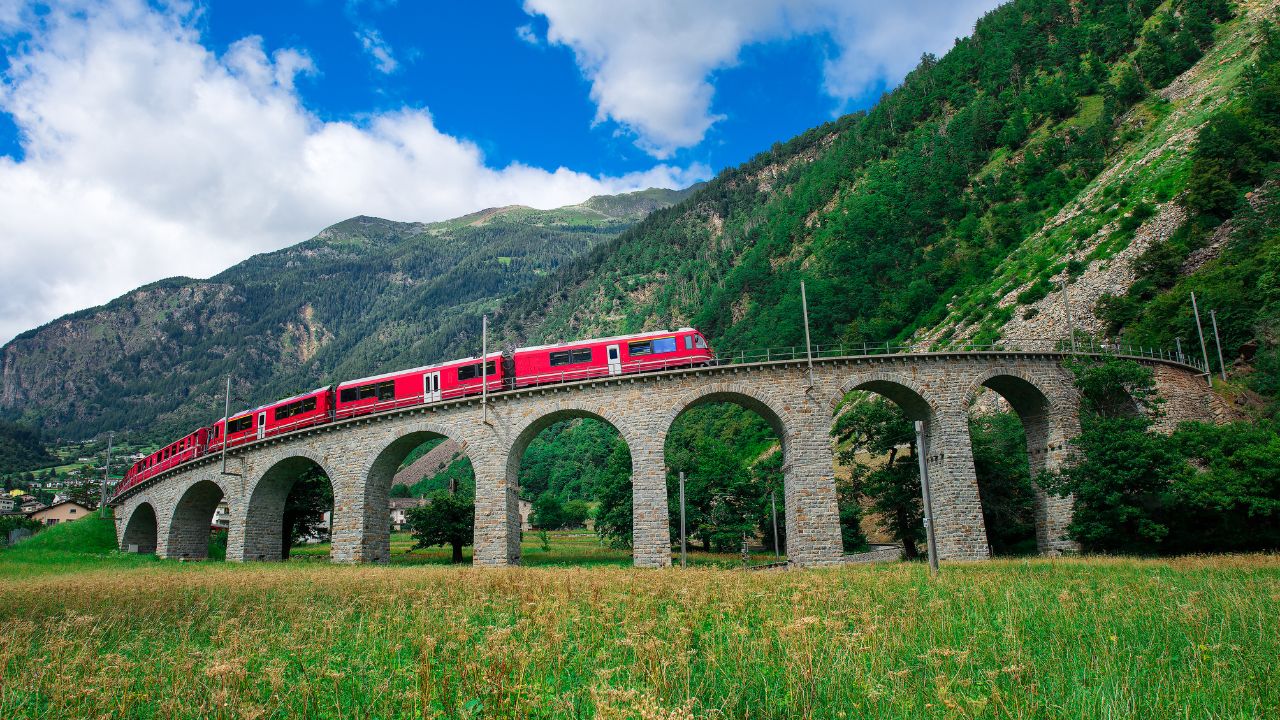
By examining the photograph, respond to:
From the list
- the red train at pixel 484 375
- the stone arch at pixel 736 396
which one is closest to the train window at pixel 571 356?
the red train at pixel 484 375

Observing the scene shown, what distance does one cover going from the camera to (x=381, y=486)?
3600 cm

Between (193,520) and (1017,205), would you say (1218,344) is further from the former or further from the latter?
(193,520)

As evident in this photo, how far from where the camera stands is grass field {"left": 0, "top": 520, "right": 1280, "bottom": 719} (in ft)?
18.2

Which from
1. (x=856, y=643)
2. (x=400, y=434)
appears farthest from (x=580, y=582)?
(x=400, y=434)

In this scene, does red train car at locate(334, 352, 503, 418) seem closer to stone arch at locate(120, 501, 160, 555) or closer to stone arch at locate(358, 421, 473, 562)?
stone arch at locate(358, 421, 473, 562)

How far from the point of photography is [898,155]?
102000 mm

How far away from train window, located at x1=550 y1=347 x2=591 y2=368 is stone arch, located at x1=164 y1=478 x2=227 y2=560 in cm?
2591

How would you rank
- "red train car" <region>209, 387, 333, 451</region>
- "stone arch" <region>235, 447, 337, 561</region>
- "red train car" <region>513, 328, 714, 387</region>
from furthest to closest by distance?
"stone arch" <region>235, 447, 337, 561</region> < "red train car" <region>209, 387, 333, 451</region> < "red train car" <region>513, 328, 714, 387</region>

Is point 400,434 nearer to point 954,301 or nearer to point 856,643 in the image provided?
point 856,643

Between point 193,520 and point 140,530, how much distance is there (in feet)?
38.0

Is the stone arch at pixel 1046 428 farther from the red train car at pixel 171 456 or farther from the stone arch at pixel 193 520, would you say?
the stone arch at pixel 193 520

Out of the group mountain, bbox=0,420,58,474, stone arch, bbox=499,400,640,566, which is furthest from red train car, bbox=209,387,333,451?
mountain, bbox=0,420,58,474

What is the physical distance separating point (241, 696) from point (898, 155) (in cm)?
11166

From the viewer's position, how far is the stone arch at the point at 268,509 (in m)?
37.9
